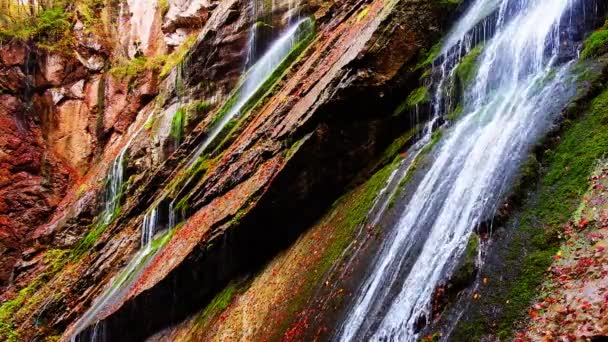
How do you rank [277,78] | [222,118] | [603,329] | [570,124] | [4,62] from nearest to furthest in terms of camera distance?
[603,329], [570,124], [277,78], [222,118], [4,62]

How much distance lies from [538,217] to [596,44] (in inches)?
127

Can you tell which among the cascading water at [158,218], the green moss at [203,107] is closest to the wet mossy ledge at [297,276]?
the cascading water at [158,218]

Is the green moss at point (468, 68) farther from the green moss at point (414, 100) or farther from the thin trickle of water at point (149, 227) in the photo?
the thin trickle of water at point (149, 227)

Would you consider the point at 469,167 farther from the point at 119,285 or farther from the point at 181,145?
the point at 181,145

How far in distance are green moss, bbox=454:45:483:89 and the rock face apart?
4.09 ft

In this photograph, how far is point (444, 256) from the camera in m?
6.02

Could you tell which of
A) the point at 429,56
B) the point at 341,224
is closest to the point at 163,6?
the point at 429,56

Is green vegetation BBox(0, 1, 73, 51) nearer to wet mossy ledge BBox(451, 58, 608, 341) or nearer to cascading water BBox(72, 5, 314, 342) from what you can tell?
cascading water BBox(72, 5, 314, 342)

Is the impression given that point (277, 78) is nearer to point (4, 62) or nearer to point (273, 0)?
point (273, 0)

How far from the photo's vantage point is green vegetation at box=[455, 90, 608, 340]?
4938 mm

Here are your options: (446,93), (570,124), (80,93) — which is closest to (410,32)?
(446,93)

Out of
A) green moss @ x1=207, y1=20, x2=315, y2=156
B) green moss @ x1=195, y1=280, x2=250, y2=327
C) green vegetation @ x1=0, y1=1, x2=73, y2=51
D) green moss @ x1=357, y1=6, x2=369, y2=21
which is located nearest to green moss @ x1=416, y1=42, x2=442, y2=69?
green moss @ x1=357, y1=6, x2=369, y2=21

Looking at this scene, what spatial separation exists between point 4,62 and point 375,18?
2234cm

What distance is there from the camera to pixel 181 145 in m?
16.9
